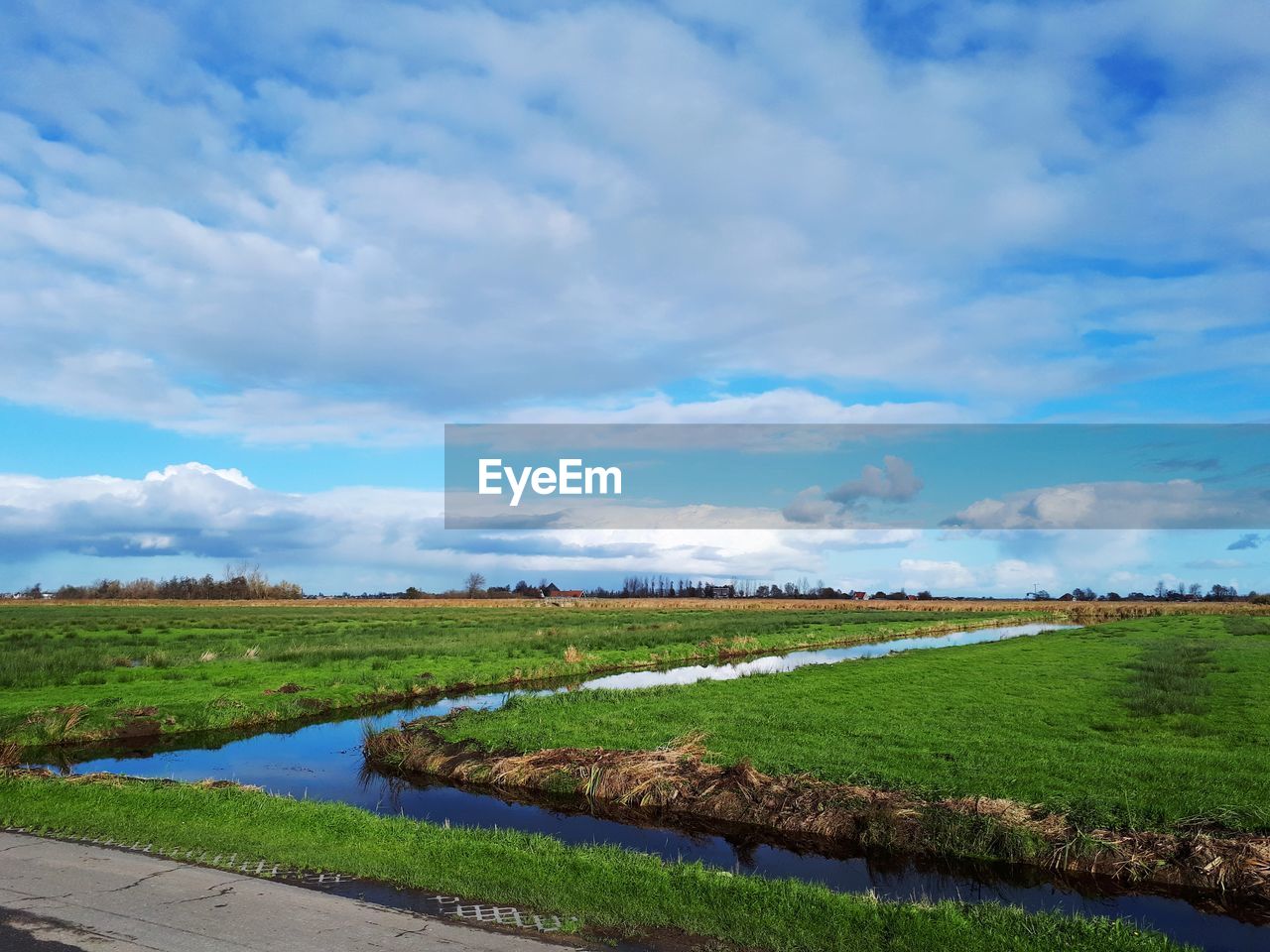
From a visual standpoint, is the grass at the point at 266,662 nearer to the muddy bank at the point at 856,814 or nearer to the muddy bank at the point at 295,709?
the muddy bank at the point at 295,709

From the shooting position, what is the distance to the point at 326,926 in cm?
933

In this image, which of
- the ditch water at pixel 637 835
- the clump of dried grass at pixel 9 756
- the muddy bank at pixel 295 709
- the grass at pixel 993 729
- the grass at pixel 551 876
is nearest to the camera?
the grass at pixel 551 876

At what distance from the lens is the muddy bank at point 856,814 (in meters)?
13.2

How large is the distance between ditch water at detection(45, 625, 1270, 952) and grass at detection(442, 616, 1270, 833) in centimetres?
214

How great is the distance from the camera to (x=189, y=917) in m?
9.50

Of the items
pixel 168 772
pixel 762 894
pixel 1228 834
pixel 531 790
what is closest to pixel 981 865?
pixel 1228 834

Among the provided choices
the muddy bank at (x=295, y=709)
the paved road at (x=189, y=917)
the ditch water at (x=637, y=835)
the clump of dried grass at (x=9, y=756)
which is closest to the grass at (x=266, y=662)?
the muddy bank at (x=295, y=709)

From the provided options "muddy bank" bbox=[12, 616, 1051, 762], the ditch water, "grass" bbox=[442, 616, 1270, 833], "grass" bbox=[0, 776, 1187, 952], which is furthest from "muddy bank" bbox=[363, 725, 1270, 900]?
"muddy bank" bbox=[12, 616, 1051, 762]

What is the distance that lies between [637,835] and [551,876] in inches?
204

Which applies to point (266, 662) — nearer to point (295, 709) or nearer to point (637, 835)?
point (295, 709)

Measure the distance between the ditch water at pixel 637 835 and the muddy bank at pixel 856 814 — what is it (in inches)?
18.2

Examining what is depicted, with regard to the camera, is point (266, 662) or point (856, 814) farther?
point (266, 662)

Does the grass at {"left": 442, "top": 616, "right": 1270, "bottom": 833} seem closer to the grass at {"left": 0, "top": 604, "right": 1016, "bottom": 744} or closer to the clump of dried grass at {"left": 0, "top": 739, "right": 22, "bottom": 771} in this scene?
the grass at {"left": 0, "top": 604, "right": 1016, "bottom": 744}

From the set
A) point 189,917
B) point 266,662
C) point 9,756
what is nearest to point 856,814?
point 189,917
